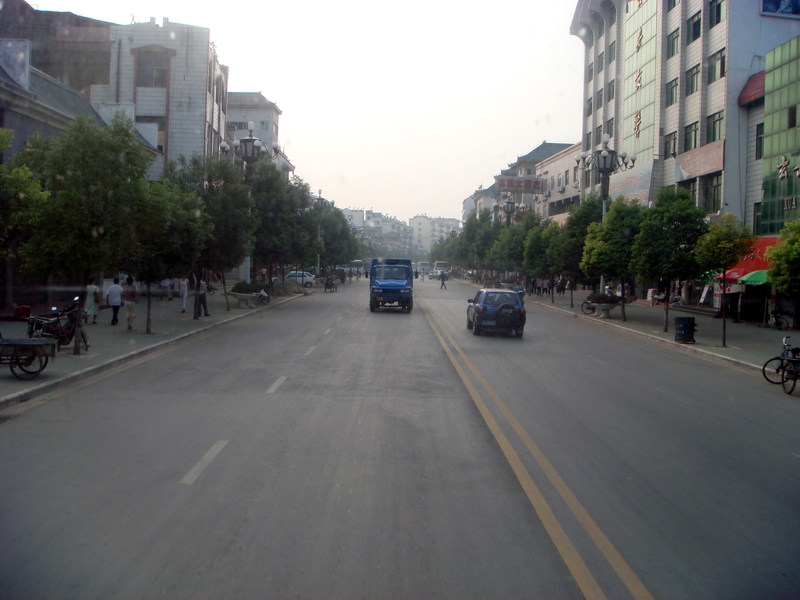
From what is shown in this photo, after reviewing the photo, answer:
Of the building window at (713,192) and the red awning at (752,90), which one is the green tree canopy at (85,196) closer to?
the red awning at (752,90)

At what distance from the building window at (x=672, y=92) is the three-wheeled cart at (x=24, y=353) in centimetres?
4122

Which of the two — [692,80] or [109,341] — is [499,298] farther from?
[692,80]

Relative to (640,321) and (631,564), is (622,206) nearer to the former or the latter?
(640,321)

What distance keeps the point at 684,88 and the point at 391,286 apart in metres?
21.7

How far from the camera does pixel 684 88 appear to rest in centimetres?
4450

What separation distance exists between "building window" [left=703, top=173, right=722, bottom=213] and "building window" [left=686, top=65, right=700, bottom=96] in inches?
225

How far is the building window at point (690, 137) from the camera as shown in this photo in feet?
142

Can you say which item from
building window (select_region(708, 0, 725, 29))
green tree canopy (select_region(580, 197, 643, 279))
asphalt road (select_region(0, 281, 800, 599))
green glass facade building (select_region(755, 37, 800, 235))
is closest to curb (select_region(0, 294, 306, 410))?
asphalt road (select_region(0, 281, 800, 599))

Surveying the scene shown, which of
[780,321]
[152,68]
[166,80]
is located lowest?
[780,321]

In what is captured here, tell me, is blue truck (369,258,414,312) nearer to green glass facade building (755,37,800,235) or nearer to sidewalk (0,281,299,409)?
sidewalk (0,281,299,409)

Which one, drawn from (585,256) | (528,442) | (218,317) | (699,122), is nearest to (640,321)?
(585,256)

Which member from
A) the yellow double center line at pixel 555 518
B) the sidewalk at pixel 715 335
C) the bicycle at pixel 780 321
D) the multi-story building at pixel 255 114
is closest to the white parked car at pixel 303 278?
the multi-story building at pixel 255 114

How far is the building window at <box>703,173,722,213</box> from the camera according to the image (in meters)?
39.7

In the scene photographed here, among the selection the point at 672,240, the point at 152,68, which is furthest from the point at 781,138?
the point at 152,68
